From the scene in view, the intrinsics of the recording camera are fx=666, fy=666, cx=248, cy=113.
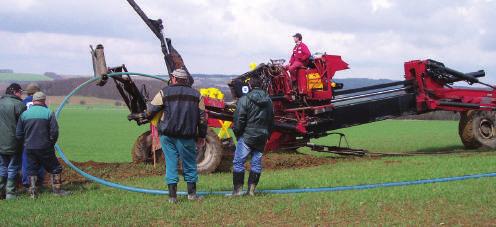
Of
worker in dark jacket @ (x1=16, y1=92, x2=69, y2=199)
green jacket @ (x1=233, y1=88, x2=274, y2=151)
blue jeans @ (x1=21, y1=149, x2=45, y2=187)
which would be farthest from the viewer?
blue jeans @ (x1=21, y1=149, x2=45, y2=187)

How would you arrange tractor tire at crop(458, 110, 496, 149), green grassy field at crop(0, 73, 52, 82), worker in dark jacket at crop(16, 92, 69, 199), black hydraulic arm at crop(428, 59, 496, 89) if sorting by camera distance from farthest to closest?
green grassy field at crop(0, 73, 52, 82) < tractor tire at crop(458, 110, 496, 149) < black hydraulic arm at crop(428, 59, 496, 89) < worker in dark jacket at crop(16, 92, 69, 199)

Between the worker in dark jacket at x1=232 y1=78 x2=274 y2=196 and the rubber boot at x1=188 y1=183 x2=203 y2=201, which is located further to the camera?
the worker in dark jacket at x1=232 y1=78 x2=274 y2=196

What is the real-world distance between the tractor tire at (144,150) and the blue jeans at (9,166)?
4.51 m

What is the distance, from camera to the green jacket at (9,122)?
10.8 metres

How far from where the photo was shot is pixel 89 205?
381 inches

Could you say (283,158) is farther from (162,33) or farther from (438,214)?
(438,214)

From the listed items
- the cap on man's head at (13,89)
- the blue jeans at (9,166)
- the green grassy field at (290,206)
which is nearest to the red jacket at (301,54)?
the green grassy field at (290,206)

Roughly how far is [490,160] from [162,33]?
788 centimetres

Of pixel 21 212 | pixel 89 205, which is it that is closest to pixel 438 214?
pixel 89 205

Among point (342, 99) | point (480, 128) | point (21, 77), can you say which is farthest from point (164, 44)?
point (21, 77)

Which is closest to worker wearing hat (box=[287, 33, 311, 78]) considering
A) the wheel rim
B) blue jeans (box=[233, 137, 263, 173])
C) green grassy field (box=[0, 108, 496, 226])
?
green grassy field (box=[0, 108, 496, 226])

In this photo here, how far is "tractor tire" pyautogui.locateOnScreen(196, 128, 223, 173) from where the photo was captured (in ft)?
46.4

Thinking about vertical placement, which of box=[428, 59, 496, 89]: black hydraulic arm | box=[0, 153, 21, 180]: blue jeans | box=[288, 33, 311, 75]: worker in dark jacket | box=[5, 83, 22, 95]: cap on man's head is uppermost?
box=[288, 33, 311, 75]: worker in dark jacket

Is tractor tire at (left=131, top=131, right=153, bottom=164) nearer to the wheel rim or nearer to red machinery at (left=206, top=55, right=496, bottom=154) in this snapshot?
red machinery at (left=206, top=55, right=496, bottom=154)
